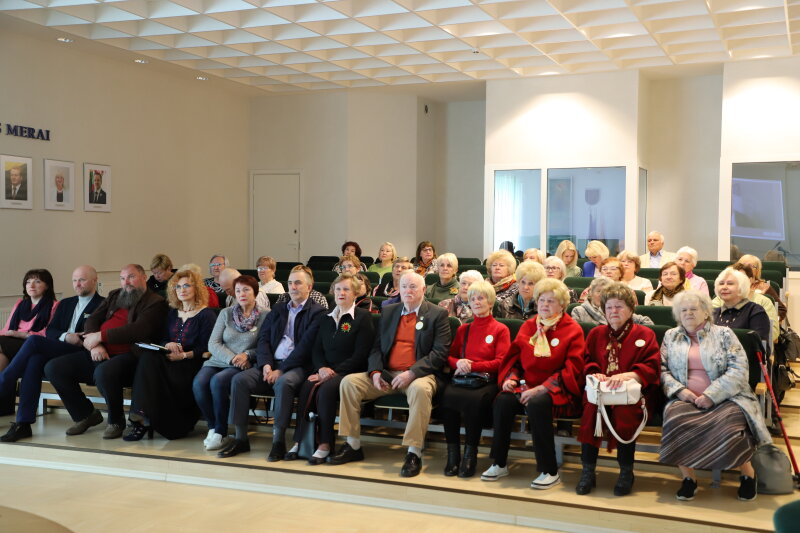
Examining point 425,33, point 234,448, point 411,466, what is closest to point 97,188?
point 425,33

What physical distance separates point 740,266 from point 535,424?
106 inches

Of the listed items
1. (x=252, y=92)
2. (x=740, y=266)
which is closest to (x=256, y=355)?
(x=740, y=266)

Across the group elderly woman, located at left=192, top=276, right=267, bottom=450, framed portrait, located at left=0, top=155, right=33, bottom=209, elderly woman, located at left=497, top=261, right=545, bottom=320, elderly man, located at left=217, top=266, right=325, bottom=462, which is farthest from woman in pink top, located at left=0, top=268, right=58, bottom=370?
elderly woman, located at left=497, top=261, right=545, bottom=320

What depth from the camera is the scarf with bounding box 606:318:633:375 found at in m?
4.50

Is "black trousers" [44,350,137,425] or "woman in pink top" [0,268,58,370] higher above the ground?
"woman in pink top" [0,268,58,370]

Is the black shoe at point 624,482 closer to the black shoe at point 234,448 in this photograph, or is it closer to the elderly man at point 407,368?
the elderly man at point 407,368

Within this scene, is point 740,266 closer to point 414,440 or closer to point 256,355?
point 414,440

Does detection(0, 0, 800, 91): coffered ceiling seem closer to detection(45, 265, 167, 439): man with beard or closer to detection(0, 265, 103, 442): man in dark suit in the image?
detection(0, 265, 103, 442): man in dark suit

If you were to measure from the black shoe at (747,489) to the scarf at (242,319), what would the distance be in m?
3.21

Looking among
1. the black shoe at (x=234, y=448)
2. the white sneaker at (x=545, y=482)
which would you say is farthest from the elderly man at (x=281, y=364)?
the white sneaker at (x=545, y=482)

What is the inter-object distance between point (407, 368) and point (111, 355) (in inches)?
88.1

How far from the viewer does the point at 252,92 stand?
40.6 ft

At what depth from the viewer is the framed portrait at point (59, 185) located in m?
9.30

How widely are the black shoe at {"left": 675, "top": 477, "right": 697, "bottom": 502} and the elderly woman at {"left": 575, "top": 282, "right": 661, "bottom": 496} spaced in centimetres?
25
